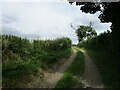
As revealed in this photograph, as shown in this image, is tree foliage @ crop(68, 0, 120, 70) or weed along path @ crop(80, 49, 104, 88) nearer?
weed along path @ crop(80, 49, 104, 88)

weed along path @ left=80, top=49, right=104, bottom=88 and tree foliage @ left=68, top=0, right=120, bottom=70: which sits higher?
tree foliage @ left=68, top=0, right=120, bottom=70

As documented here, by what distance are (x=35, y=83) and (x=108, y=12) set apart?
10.5 m

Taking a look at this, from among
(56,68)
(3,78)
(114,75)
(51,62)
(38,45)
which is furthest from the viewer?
(38,45)

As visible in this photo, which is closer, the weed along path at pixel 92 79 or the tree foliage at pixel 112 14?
the weed along path at pixel 92 79

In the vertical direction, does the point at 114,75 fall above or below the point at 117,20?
below

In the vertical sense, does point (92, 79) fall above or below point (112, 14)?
below

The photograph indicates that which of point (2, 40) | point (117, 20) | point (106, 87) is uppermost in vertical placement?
point (117, 20)

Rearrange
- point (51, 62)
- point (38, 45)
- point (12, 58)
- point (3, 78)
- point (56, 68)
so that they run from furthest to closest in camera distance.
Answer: point (38, 45)
point (51, 62)
point (56, 68)
point (12, 58)
point (3, 78)

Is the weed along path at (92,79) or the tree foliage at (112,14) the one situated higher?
the tree foliage at (112,14)

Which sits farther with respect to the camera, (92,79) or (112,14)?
(112,14)

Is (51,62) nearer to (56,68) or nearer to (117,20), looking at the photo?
(56,68)

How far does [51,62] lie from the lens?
19922 mm

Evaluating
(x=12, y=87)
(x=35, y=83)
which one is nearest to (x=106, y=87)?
(x=35, y=83)

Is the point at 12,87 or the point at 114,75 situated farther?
the point at 114,75
